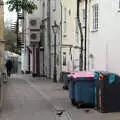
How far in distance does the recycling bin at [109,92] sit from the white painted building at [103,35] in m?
4.66

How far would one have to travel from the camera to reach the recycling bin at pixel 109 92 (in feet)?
57.9

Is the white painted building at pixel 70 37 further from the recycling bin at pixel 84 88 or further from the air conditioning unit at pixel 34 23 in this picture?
the recycling bin at pixel 84 88

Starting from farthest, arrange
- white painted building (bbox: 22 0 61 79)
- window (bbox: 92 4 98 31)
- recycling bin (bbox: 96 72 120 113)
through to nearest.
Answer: white painted building (bbox: 22 0 61 79), window (bbox: 92 4 98 31), recycling bin (bbox: 96 72 120 113)

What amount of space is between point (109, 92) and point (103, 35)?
7.61m

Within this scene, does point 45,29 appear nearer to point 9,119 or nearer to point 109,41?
point 109,41

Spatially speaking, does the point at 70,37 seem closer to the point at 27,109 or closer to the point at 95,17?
the point at 95,17

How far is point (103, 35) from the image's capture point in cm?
2503

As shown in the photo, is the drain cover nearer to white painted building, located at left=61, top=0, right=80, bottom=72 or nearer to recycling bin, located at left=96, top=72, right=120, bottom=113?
recycling bin, located at left=96, top=72, right=120, bottom=113

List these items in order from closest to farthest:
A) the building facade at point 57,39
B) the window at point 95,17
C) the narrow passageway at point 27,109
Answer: the narrow passageway at point 27,109 < the window at point 95,17 < the building facade at point 57,39

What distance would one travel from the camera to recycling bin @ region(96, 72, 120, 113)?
57.9 feet

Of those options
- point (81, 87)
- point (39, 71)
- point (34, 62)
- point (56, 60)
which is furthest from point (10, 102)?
point (34, 62)

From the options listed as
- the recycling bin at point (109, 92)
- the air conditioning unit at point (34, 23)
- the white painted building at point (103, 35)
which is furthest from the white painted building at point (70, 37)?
the recycling bin at point (109, 92)

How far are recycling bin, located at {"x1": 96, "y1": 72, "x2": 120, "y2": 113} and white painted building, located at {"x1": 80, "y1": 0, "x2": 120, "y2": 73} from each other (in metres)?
4.66

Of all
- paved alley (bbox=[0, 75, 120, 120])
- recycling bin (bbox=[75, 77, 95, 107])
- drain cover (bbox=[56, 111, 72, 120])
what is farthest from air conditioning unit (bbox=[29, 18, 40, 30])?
drain cover (bbox=[56, 111, 72, 120])
